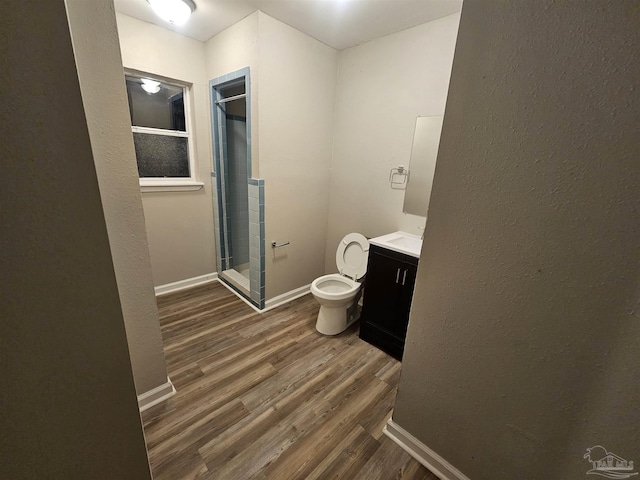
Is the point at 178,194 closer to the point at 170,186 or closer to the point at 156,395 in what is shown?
the point at 170,186

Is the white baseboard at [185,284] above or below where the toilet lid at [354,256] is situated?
below

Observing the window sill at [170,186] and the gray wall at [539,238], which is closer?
the gray wall at [539,238]

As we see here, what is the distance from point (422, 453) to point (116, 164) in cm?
204

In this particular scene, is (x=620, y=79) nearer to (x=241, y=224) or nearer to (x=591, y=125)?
(x=591, y=125)

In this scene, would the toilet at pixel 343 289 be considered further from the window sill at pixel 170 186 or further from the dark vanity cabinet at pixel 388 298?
the window sill at pixel 170 186

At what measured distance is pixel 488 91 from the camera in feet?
2.91

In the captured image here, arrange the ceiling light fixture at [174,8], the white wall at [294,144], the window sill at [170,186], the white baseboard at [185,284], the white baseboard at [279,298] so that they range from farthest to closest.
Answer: the white baseboard at [185,284] → the white baseboard at [279,298] → the window sill at [170,186] → the white wall at [294,144] → the ceiling light fixture at [174,8]

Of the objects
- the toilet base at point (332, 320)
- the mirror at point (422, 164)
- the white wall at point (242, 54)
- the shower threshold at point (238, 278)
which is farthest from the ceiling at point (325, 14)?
the shower threshold at point (238, 278)

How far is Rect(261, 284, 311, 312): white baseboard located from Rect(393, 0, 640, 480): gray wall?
5.89ft

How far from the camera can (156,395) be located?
61.6 inches

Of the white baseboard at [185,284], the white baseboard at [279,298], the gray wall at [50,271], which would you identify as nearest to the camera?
the gray wall at [50,271]

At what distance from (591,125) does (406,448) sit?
1.60m

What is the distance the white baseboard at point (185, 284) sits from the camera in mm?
2750

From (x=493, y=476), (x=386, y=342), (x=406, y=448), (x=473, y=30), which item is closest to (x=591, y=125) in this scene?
(x=473, y=30)
